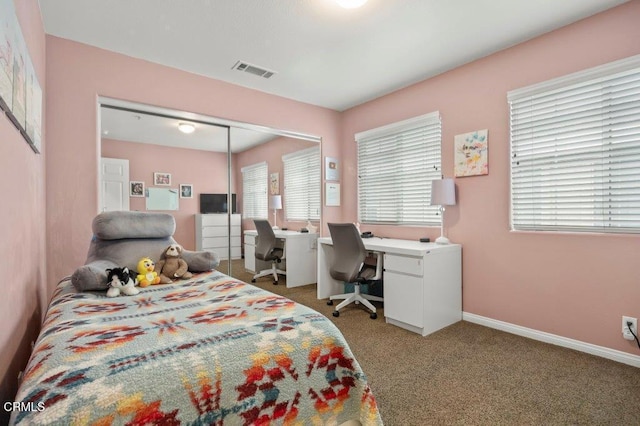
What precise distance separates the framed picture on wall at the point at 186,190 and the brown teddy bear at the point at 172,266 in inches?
43.0

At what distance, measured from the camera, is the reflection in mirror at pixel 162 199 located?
3053 mm

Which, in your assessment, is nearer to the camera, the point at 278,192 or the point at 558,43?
the point at 558,43

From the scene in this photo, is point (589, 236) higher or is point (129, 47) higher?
point (129, 47)

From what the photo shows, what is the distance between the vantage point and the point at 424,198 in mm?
3463

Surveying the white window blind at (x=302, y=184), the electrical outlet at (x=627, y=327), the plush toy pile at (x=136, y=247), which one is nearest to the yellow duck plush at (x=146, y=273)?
the plush toy pile at (x=136, y=247)

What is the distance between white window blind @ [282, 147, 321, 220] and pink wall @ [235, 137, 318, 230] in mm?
68

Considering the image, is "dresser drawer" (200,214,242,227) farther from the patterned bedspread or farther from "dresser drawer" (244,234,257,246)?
the patterned bedspread

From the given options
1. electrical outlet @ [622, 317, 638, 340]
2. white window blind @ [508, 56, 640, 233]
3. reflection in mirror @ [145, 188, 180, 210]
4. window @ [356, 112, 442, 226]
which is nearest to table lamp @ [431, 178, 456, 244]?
window @ [356, 112, 442, 226]

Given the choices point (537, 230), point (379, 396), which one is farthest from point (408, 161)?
point (379, 396)

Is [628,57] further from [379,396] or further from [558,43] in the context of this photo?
[379,396]

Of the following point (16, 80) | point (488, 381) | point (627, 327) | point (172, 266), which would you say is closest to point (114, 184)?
point (172, 266)

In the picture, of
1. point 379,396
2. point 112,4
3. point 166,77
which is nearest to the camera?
point 379,396

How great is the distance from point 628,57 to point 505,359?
229cm

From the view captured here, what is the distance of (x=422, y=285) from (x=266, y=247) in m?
1.97
